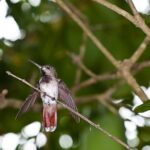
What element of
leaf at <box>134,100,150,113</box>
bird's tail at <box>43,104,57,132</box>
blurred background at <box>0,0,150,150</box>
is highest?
blurred background at <box>0,0,150,150</box>

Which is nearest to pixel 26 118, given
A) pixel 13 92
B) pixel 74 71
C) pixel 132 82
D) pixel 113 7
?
pixel 13 92

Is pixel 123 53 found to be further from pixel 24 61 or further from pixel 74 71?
pixel 24 61

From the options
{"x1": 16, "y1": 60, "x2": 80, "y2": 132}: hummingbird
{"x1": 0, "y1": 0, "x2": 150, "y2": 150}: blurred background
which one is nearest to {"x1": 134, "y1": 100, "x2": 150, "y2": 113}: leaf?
{"x1": 16, "y1": 60, "x2": 80, "y2": 132}: hummingbird

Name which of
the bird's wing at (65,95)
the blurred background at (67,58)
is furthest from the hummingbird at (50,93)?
the blurred background at (67,58)

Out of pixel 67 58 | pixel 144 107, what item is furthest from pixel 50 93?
pixel 67 58

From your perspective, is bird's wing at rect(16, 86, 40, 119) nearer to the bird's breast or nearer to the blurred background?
the bird's breast

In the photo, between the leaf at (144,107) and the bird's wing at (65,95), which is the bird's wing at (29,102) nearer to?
the bird's wing at (65,95)
